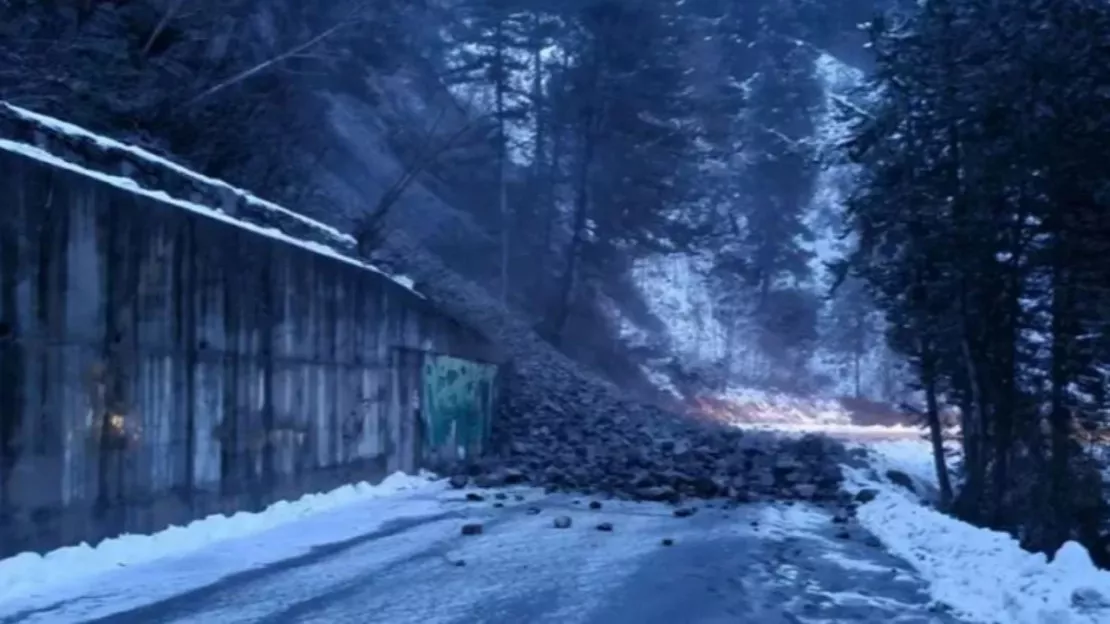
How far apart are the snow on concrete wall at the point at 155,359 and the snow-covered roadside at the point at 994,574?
24.9 feet

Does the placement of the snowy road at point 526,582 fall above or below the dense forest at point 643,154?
below

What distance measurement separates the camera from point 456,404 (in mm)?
25266

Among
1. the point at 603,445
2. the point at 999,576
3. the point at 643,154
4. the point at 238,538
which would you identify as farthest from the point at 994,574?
the point at 643,154

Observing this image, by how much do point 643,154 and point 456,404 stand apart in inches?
866

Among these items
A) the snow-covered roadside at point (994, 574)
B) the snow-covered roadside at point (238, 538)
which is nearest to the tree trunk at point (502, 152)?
the snow-covered roadside at point (238, 538)

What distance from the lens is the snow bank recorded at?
30.8 ft

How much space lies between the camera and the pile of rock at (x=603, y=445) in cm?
2300

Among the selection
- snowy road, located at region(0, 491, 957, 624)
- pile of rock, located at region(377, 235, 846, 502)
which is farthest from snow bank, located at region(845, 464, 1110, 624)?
pile of rock, located at region(377, 235, 846, 502)

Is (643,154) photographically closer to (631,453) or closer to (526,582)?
(631,453)

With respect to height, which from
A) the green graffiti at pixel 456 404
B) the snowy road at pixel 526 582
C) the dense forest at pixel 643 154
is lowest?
the snowy road at pixel 526 582

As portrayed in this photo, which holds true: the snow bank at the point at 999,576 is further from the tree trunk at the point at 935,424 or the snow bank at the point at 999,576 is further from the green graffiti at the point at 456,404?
the green graffiti at the point at 456,404

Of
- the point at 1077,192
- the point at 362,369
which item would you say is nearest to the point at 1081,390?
the point at 1077,192

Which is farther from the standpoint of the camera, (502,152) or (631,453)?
(502,152)

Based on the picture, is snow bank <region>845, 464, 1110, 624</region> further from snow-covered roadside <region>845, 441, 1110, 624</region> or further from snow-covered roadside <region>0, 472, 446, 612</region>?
snow-covered roadside <region>0, 472, 446, 612</region>
